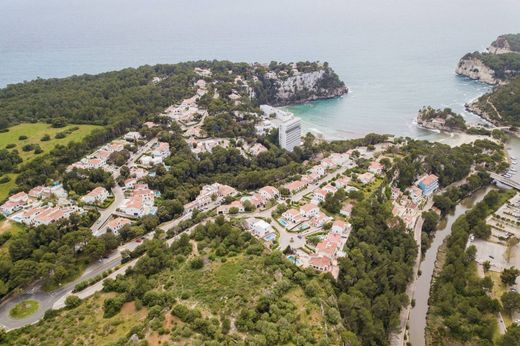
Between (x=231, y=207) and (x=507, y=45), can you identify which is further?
(x=507, y=45)

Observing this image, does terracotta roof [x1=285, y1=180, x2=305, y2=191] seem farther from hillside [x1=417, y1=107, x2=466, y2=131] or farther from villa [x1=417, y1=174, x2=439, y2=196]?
hillside [x1=417, y1=107, x2=466, y2=131]

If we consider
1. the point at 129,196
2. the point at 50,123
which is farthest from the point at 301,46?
the point at 129,196

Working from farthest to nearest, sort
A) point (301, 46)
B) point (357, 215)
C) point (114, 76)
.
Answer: point (301, 46) < point (114, 76) < point (357, 215)

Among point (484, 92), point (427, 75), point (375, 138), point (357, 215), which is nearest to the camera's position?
point (357, 215)

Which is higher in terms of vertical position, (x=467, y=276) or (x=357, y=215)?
(x=357, y=215)

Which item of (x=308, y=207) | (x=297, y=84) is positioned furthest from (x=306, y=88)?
(x=308, y=207)

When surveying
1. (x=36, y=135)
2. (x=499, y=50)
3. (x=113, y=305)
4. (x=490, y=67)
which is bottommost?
(x=113, y=305)

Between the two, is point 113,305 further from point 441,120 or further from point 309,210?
point 441,120

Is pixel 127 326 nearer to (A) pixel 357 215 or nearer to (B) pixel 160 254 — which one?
(B) pixel 160 254

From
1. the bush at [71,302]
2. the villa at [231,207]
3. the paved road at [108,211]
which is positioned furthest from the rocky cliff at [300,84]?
the bush at [71,302]
